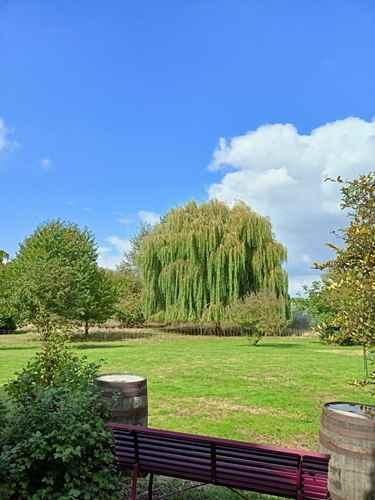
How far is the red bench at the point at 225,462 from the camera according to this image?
411 centimetres

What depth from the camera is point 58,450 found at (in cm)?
362

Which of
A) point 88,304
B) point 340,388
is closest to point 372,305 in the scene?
point 340,388

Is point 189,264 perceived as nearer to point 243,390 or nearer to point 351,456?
point 243,390

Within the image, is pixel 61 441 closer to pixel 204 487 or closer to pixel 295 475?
pixel 295 475

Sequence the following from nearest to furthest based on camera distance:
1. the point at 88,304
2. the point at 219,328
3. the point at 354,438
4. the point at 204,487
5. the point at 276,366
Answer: the point at 354,438 → the point at 204,487 → the point at 276,366 → the point at 88,304 → the point at 219,328

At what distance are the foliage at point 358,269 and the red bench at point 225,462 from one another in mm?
1177

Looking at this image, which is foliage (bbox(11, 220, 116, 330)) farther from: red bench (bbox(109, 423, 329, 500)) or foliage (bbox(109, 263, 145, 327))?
red bench (bbox(109, 423, 329, 500))

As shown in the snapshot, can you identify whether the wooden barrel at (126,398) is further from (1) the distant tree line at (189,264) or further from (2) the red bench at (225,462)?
(1) the distant tree line at (189,264)

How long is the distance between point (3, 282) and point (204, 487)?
86.7 feet

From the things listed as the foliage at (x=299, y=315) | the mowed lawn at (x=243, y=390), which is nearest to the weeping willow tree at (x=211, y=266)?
the foliage at (x=299, y=315)

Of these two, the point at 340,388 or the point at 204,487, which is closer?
the point at 204,487

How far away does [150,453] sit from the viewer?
15.2ft

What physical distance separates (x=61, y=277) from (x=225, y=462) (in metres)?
21.8

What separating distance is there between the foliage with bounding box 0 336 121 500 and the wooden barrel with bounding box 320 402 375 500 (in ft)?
6.01
